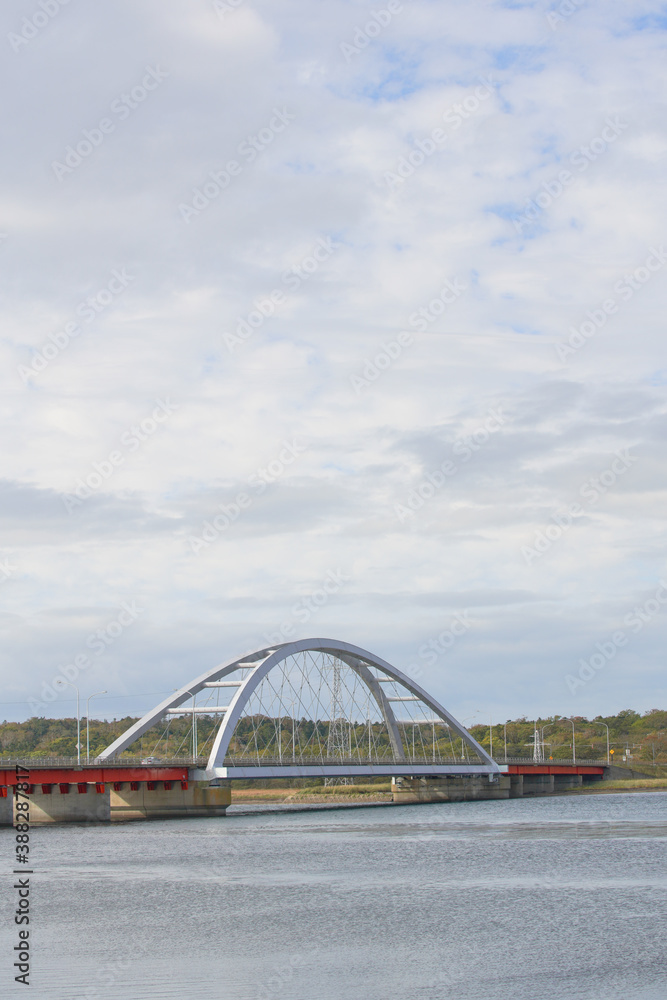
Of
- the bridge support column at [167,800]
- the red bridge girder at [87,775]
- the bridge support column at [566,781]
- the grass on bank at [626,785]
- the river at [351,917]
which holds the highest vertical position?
the red bridge girder at [87,775]

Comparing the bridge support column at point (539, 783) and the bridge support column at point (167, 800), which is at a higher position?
the bridge support column at point (167, 800)

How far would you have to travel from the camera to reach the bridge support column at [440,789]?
12131 centimetres

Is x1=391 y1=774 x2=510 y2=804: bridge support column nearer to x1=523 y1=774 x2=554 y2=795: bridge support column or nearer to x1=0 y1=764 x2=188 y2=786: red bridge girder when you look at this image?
x1=523 y1=774 x2=554 y2=795: bridge support column

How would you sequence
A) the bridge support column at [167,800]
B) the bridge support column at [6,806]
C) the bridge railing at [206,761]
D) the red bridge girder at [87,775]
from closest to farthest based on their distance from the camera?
the red bridge girder at [87,775] → the bridge support column at [6,806] → the bridge railing at [206,761] → the bridge support column at [167,800]

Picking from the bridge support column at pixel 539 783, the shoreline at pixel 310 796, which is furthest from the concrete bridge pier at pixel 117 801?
the bridge support column at pixel 539 783

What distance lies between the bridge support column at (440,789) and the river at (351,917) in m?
55.4

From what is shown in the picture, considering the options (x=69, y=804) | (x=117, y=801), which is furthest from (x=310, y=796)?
(x=69, y=804)

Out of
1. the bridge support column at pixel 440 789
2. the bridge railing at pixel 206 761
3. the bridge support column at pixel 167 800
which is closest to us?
the bridge railing at pixel 206 761

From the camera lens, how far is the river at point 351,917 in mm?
24781

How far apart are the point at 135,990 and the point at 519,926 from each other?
1208 cm

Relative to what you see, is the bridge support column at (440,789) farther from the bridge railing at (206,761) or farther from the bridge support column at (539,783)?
the bridge support column at (539,783)

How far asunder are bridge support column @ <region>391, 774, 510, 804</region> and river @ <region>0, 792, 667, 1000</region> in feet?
182

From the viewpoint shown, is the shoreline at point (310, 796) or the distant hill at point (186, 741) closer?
the shoreline at point (310, 796)

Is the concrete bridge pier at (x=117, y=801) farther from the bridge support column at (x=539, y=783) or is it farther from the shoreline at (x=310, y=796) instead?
the bridge support column at (x=539, y=783)
